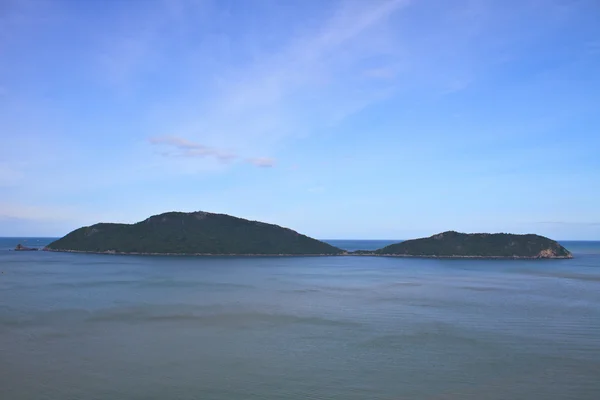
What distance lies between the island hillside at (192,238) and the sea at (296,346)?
10532 cm

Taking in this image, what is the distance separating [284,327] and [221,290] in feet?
75.7

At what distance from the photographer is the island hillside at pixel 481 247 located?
147m

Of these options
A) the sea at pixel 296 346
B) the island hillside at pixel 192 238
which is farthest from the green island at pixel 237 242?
the sea at pixel 296 346

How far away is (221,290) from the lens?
172 feet

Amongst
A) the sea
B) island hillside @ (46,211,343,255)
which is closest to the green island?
island hillside @ (46,211,343,255)

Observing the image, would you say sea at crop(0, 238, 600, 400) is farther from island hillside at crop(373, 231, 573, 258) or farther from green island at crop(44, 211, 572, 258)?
island hillside at crop(373, 231, 573, 258)

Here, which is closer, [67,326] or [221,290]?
[67,326]

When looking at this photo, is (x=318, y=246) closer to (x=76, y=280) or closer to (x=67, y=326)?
(x=76, y=280)

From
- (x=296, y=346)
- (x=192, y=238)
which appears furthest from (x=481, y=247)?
(x=296, y=346)

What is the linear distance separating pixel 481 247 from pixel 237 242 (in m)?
83.8

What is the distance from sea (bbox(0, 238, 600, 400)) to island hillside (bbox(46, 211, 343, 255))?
346 ft

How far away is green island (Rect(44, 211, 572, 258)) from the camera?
149 meters

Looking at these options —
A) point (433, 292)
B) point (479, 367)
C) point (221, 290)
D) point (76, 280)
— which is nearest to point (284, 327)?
point (479, 367)

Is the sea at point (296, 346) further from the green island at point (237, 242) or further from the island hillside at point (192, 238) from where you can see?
the green island at point (237, 242)
